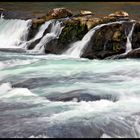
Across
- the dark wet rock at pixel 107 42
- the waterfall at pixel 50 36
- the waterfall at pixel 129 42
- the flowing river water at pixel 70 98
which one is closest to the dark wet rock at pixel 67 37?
the waterfall at pixel 50 36

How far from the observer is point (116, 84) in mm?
13922

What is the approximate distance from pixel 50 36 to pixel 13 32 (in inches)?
173

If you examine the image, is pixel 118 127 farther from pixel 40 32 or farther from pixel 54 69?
pixel 40 32

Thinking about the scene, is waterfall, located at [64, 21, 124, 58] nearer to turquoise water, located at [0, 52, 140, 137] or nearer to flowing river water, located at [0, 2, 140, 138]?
flowing river water, located at [0, 2, 140, 138]

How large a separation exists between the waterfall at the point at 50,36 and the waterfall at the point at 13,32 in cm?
215

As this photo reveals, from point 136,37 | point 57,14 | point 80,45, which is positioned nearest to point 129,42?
point 136,37

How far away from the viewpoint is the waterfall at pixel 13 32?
26.1 m

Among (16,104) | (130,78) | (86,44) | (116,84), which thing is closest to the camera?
(16,104)

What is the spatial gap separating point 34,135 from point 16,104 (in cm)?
248

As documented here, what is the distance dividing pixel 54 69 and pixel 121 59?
149 inches

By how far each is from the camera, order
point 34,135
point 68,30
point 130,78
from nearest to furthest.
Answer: point 34,135, point 130,78, point 68,30

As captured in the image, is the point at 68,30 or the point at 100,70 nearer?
the point at 100,70

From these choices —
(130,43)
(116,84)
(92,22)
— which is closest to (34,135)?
(116,84)

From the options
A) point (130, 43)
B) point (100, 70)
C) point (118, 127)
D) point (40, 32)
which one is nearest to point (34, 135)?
point (118, 127)
